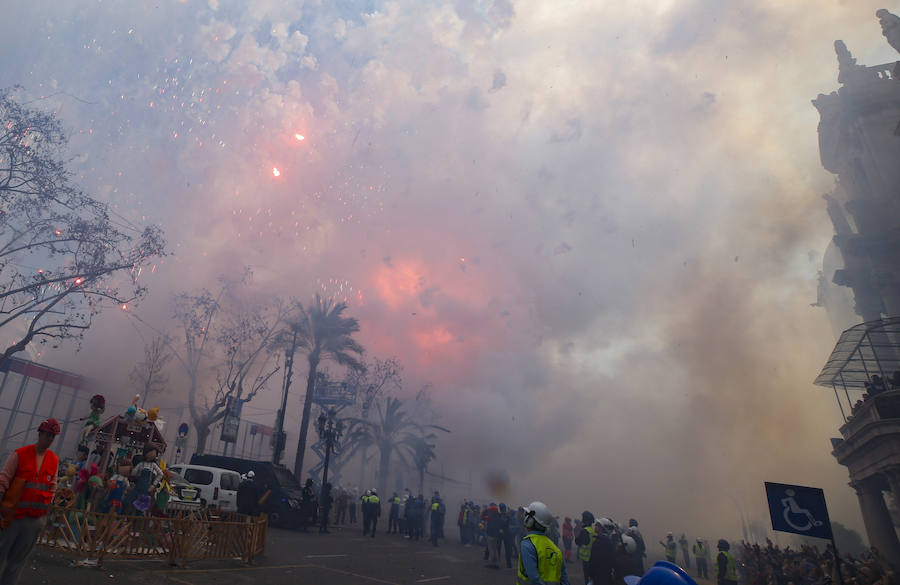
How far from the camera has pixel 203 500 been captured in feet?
49.4

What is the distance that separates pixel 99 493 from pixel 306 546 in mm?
6083

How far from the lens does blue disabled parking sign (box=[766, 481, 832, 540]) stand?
6.86 m

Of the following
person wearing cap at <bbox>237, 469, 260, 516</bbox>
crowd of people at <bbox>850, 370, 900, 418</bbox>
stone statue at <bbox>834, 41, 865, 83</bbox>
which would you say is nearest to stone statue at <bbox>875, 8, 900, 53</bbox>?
stone statue at <bbox>834, 41, 865, 83</bbox>

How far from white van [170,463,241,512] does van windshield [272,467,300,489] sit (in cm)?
183

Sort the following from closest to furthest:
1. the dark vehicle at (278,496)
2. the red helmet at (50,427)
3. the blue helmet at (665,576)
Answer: the blue helmet at (665,576) < the red helmet at (50,427) < the dark vehicle at (278,496)

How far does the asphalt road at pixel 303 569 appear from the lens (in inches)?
271

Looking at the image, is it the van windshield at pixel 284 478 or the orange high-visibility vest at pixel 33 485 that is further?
the van windshield at pixel 284 478

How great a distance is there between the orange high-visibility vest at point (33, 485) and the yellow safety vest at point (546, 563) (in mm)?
5025

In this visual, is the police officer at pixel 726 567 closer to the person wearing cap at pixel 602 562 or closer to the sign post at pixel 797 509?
the sign post at pixel 797 509

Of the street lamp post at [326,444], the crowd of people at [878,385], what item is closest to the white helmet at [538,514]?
the street lamp post at [326,444]

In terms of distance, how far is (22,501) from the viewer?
189 inches

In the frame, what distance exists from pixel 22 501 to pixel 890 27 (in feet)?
167

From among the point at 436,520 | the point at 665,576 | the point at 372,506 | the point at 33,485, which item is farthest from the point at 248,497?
the point at 665,576

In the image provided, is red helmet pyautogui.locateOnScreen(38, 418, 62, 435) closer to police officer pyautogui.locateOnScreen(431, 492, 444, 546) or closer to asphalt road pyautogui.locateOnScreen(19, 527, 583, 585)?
asphalt road pyautogui.locateOnScreen(19, 527, 583, 585)
